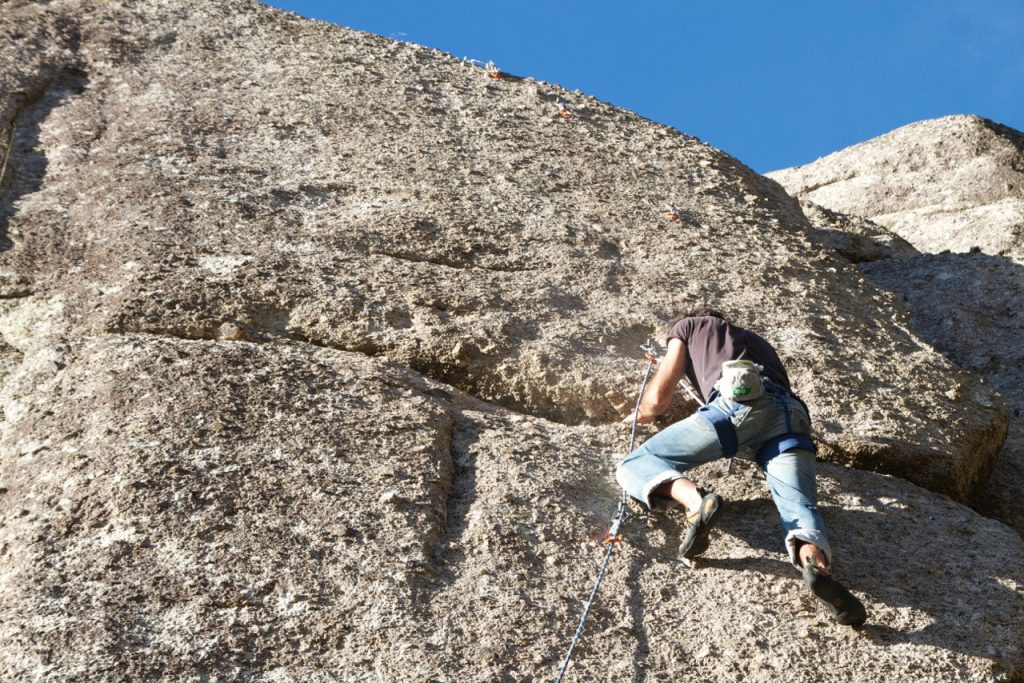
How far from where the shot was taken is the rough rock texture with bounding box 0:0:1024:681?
3969mm

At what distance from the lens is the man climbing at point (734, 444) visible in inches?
169

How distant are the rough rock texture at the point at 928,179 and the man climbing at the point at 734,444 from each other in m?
5.11

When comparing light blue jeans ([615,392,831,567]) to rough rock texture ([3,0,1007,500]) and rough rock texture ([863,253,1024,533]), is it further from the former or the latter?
rough rock texture ([863,253,1024,533])

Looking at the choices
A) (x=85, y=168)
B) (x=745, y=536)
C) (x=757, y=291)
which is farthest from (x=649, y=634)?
(x=85, y=168)

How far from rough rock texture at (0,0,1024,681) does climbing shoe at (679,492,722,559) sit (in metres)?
0.12

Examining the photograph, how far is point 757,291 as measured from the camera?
6406 millimetres

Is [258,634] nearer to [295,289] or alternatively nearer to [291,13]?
[295,289]

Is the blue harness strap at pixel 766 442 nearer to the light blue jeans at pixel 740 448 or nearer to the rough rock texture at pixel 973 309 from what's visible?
the light blue jeans at pixel 740 448

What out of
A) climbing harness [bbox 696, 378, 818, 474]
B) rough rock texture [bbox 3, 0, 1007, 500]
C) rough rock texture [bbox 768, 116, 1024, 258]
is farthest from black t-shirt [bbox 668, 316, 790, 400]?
rough rock texture [bbox 768, 116, 1024, 258]

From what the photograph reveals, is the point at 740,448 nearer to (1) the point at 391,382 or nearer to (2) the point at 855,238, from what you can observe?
(1) the point at 391,382

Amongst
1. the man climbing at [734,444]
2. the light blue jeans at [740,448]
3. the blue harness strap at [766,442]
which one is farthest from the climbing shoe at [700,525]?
the blue harness strap at [766,442]

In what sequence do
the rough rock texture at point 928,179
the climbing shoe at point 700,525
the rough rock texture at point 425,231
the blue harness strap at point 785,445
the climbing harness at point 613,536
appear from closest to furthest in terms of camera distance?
the climbing harness at point 613,536
the climbing shoe at point 700,525
the blue harness strap at point 785,445
the rough rock texture at point 425,231
the rough rock texture at point 928,179

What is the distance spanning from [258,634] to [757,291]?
366 cm

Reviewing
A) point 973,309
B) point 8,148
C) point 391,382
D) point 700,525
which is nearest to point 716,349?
point 700,525
